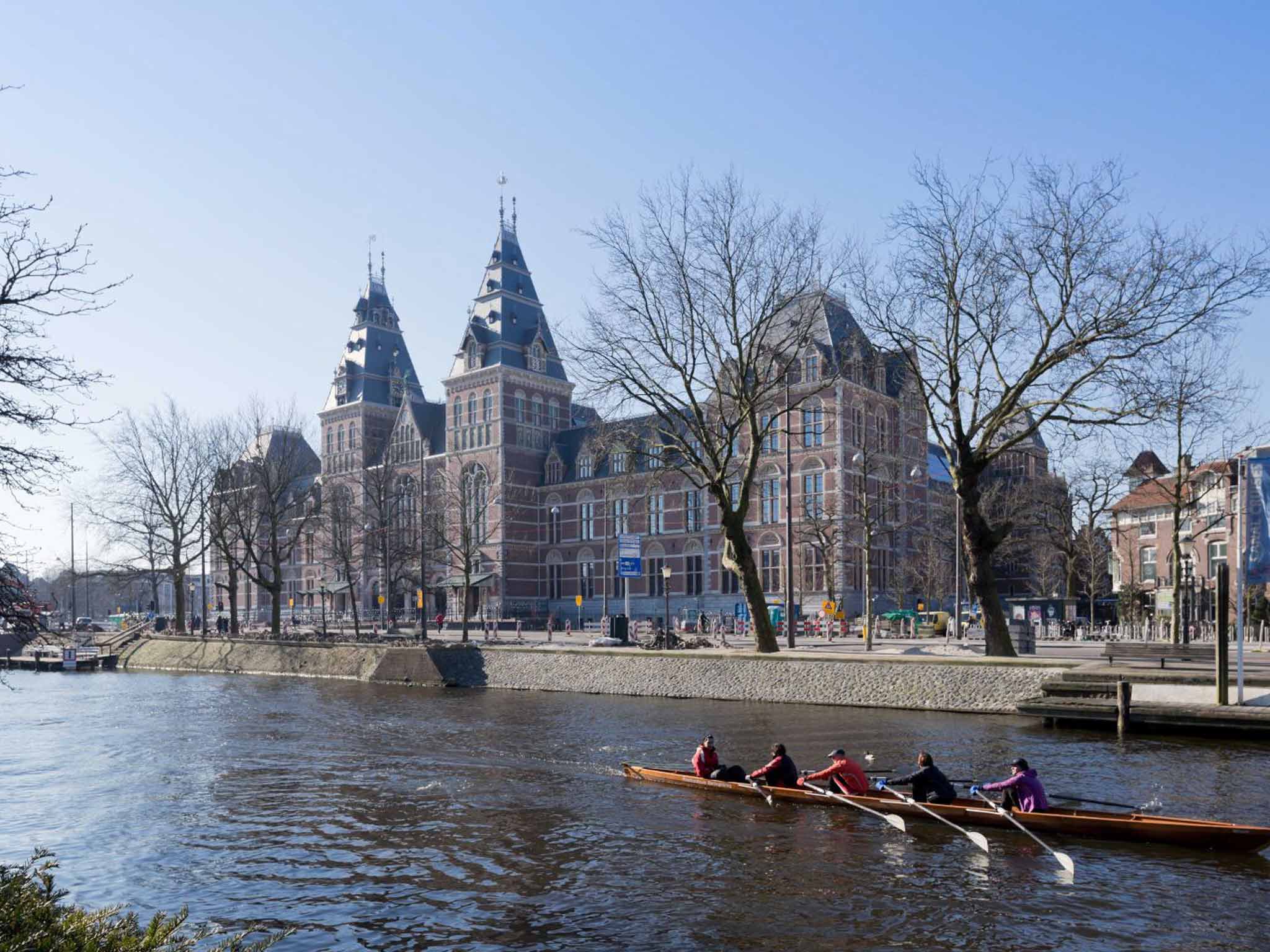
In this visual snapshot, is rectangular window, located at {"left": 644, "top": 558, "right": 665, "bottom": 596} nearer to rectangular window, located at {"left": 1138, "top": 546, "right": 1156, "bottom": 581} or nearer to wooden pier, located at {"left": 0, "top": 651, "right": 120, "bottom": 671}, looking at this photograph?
rectangular window, located at {"left": 1138, "top": 546, "right": 1156, "bottom": 581}

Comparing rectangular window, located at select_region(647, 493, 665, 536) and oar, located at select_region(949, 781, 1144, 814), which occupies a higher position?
rectangular window, located at select_region(647, 493, 665, 536)

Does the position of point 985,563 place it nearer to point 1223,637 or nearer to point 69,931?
point 1223,637

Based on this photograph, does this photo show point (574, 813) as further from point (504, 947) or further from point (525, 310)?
point (525, 310)

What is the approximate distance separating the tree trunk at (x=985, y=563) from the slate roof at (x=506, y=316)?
54.7 metres

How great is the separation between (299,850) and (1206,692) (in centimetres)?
2120

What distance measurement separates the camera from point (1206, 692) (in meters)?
24.8

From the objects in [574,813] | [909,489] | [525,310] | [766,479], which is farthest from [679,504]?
[574,813]

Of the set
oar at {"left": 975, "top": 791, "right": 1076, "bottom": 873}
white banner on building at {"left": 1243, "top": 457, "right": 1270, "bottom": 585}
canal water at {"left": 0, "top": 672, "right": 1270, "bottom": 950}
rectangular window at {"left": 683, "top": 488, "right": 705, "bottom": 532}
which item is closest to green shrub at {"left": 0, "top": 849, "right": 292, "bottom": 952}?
canal water at {"left": 0, "top": 672, "right": 1270, "bottom": 950}

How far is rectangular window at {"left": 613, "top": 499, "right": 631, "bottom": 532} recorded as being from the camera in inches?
3086

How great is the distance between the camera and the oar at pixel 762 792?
18.0m

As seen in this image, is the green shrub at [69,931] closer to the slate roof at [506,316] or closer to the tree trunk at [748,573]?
the tree trunk at [748,573]

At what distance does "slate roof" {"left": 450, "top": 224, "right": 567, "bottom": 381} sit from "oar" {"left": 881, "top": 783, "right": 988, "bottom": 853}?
68.0 meters

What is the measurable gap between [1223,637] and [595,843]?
52.2 feet

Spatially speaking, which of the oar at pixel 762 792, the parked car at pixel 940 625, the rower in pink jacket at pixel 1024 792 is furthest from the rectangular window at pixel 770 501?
the rower in pink jacket at pixel 1024 792
